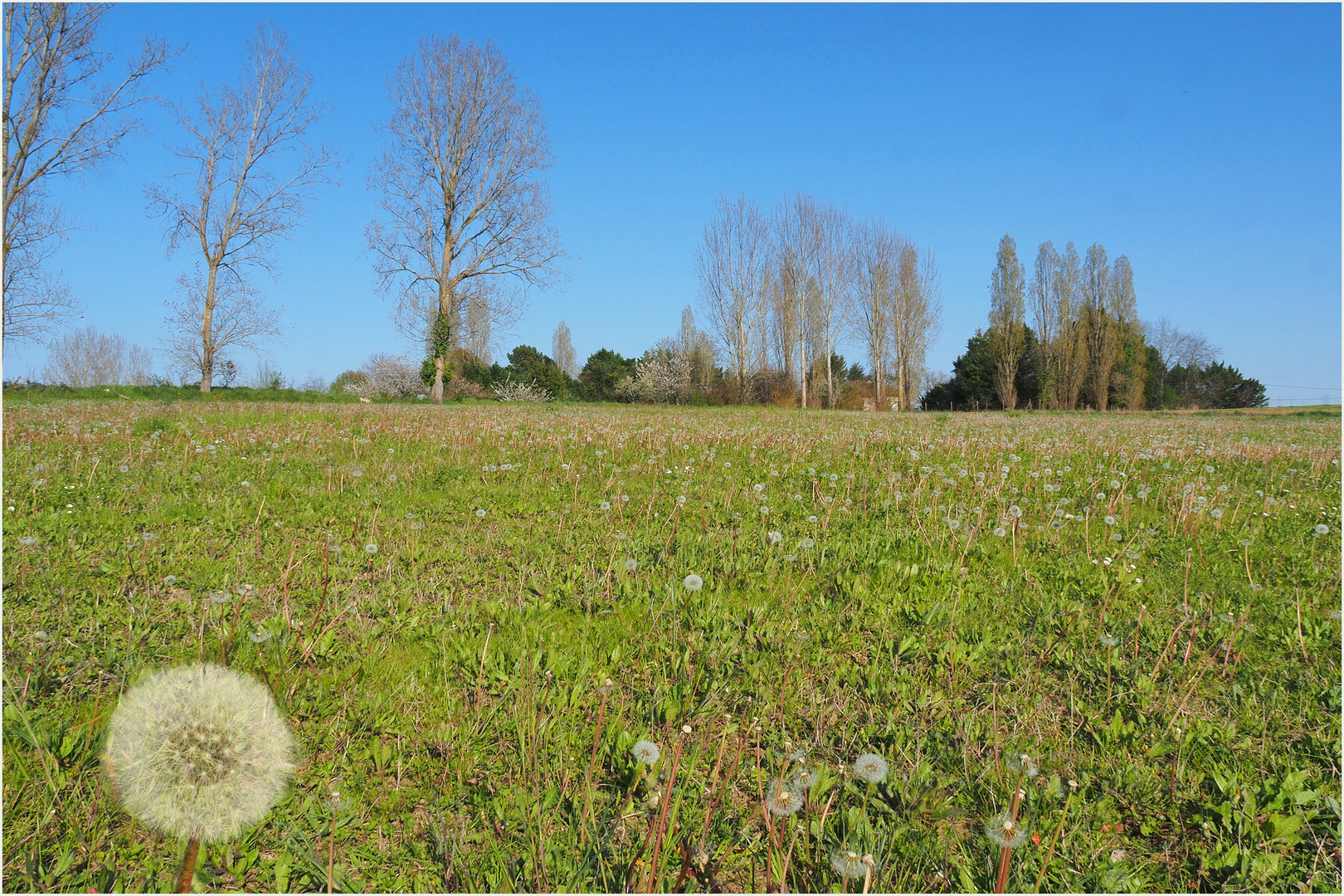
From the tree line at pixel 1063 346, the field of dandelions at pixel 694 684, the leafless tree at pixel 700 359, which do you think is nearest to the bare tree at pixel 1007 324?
the tree line at pixel 1063 346

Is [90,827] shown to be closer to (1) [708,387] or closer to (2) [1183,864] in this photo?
(2) [1183,864]

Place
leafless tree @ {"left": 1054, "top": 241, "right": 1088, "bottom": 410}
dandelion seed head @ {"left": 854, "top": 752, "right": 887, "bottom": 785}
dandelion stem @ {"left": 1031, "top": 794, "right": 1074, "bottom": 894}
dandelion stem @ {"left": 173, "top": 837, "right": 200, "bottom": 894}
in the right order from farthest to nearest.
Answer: leafless tree @ {"left": 1054, "top": 241, "right": 1088, "bottom": 410} → dandelion seed head @ {"left": 854, "top": 752, "right": 887, "bottom": 785} → dandelion stem @ {"left": 1031, "top": 794, "right": 1074, "bottom": 894} → dandelion stem @ {"left": 173, "top": 837, "right": 200, "bottom": 894}

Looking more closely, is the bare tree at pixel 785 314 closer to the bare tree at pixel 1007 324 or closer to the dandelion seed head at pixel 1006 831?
the bare tree at pixel 1007 324

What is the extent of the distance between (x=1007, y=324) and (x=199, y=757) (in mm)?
46724

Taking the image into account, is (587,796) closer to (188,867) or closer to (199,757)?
(188,867)

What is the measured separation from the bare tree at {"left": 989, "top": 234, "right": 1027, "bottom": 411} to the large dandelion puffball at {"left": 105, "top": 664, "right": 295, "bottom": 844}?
4496 centimetres

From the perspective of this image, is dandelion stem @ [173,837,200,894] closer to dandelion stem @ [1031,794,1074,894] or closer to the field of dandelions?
the field of dandelions

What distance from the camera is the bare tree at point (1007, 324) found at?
41.0m

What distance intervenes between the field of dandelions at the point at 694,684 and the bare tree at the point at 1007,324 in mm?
40967

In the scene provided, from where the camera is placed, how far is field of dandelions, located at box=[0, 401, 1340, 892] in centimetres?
150

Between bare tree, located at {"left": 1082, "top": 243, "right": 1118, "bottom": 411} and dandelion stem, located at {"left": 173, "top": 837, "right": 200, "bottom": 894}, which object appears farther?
bare tree, located at {"left": 1082, "top": 243, "right": 1118, "bottom": 411}

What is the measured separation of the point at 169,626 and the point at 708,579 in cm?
206

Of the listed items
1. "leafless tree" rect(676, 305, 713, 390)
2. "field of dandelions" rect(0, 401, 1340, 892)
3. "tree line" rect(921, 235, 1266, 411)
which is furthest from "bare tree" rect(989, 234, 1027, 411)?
"field of dandelions" rect(0, 401, 1340, 892)

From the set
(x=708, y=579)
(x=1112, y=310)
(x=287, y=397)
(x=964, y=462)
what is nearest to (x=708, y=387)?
(x=287, y=397)
